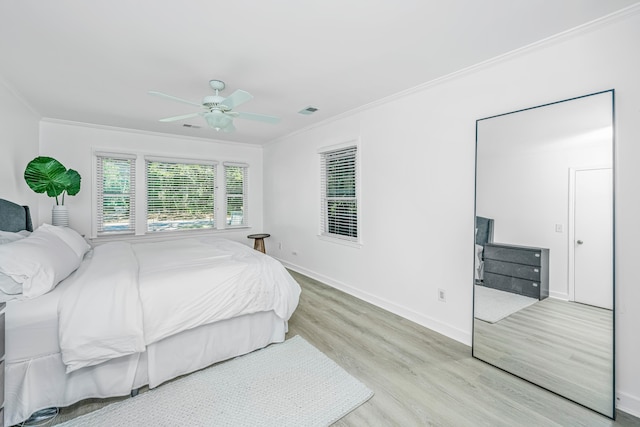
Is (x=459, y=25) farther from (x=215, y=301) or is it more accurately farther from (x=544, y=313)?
(x=215, y=301)

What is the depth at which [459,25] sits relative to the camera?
6.33 feet

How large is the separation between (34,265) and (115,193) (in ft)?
11.2

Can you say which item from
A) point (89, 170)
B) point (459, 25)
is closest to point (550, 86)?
point (459, 25)

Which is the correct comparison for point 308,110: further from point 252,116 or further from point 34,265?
point 34,265

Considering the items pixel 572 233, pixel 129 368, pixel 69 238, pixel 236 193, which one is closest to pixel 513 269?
pixel 572 233

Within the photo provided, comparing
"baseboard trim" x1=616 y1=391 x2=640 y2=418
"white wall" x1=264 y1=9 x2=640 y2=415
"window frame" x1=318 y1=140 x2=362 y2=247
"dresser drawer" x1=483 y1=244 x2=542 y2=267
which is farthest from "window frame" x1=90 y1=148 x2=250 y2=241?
"baseboard trim" x1=616 y1=391 x2=640 y2=418

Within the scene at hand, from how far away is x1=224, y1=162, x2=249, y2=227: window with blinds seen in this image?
5773 mm

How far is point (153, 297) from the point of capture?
1.94 m

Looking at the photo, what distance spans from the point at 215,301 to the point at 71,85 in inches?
109

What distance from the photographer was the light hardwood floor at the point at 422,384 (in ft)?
5.60

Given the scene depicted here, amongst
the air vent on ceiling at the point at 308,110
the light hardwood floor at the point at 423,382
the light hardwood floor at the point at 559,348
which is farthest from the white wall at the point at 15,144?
the light hardwood floor at the point at 559,348

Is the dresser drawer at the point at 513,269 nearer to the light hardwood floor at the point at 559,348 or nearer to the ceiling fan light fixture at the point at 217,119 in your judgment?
the light hardwood floor at the point at 559,348

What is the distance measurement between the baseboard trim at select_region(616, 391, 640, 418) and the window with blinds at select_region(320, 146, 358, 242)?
8.71 ft

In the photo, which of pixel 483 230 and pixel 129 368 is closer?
pixel 129 368
